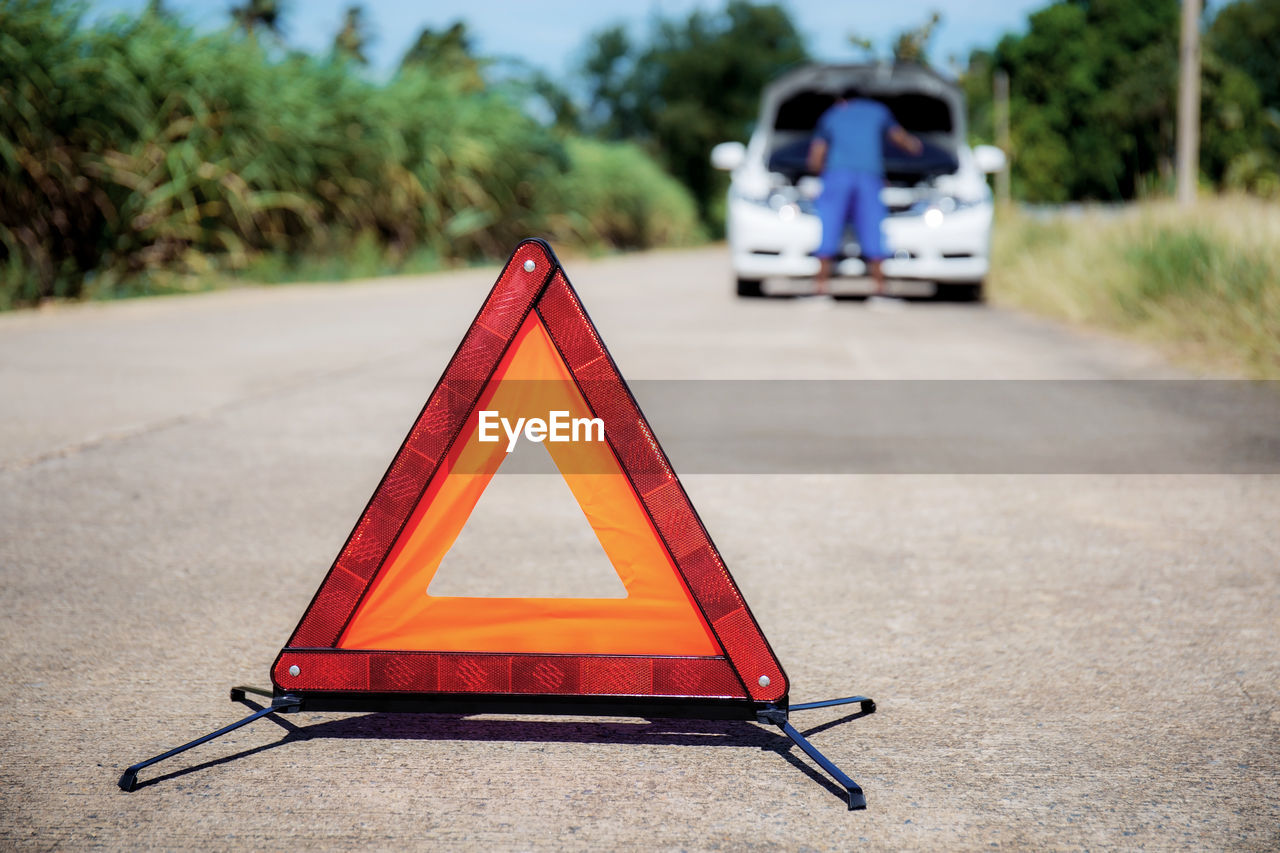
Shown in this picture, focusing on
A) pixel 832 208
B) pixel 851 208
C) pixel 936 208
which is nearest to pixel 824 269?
pixel 851 208

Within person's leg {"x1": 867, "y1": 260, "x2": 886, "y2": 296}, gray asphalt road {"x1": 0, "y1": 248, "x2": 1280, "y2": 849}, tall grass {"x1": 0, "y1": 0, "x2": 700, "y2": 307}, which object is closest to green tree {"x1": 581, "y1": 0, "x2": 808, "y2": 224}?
tall grass {"x1": 0, "y1": 0, "x2": 700, "y2": 307}

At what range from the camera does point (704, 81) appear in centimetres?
8306

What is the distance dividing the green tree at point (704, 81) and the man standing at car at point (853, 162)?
201 feet

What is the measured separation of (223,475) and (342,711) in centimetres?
278

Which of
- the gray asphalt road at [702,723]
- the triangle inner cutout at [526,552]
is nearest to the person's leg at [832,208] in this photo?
the gray asphalt road at [702,723]

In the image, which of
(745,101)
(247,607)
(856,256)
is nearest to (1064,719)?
(247,607)

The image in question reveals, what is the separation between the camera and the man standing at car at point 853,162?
38.3ft

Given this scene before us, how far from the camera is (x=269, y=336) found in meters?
10.2

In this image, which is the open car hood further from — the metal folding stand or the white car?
the metal folding stand

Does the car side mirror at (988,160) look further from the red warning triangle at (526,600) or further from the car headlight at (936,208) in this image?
the red warning triangle at (526,600)

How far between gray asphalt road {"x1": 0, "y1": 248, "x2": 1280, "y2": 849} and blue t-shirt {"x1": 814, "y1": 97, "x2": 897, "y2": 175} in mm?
6410

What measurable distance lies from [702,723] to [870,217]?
9859mm

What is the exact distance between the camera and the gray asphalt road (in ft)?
7.45

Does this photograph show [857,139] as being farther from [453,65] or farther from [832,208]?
[453,65]
